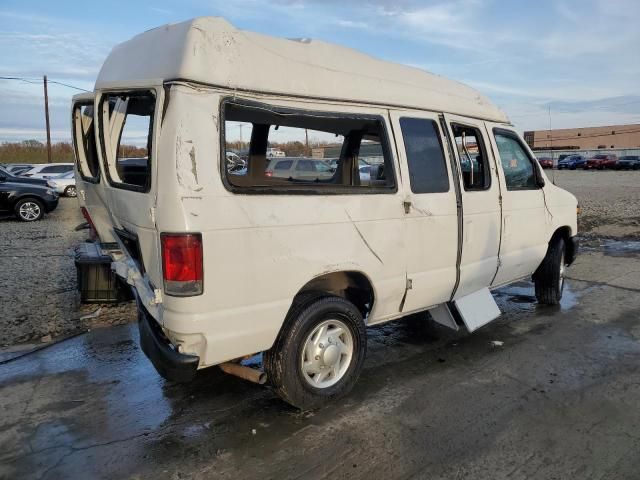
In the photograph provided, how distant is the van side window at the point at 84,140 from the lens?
15.1 ft

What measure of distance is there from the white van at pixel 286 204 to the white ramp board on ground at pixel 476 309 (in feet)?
0.05

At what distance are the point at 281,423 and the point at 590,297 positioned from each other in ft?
15.6

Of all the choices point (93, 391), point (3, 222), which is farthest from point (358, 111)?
point (3, 222)

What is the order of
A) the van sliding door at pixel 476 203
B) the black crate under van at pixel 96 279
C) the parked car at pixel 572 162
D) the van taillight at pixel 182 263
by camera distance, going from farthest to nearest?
the parked car at pixel 572 162
the black crate under van at pixel 96 279
the van sliding door at pixel 476 203
the van taillight at pixel 182 263

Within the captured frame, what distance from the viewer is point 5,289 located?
7172mm

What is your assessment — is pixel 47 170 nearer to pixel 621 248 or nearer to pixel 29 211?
pixel 29 211

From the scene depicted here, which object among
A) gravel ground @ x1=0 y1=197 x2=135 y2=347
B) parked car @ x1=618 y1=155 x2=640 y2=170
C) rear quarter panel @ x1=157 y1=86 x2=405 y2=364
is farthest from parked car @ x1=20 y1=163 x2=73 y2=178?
parked car @ x1=618 y1=155 x2=640 y2=170

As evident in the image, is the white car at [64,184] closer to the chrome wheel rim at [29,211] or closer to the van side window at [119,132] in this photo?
the chrome wheel rim at [29,211]

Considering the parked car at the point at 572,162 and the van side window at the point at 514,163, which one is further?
Result: the parked car at the point at 572,162

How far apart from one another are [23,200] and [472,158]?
47.5 ft

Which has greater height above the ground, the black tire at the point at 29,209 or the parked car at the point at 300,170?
the parked car at the point at 300,170

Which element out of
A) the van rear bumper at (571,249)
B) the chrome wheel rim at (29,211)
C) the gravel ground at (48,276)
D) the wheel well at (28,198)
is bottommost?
the gravel ground at (48,276)

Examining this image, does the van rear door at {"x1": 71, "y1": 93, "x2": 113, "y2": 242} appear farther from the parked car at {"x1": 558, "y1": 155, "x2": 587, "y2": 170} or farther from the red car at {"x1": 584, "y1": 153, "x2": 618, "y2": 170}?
the parked car at {"x1": 558, "y1": 155, "x2": 587, "y2": 170}

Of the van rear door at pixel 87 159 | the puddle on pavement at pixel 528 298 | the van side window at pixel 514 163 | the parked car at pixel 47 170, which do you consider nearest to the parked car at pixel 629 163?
the parked car at pixel 47 170
